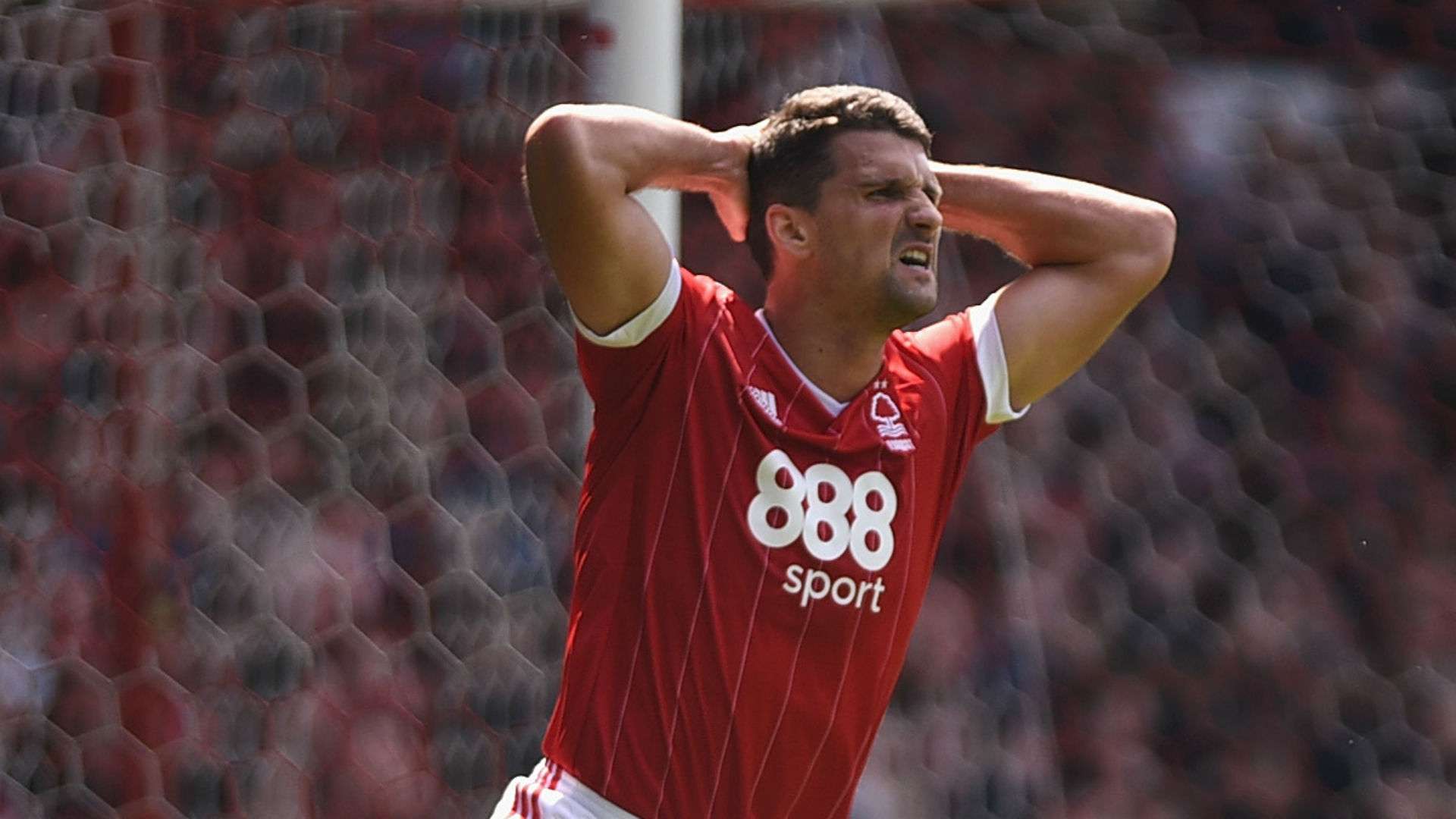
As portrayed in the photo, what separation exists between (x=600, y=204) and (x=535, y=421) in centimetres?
181

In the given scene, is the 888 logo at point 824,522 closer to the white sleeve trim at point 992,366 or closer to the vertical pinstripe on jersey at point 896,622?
the vertical pinstripe on jersey at point 896,622

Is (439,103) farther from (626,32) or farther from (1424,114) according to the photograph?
(1424,114)

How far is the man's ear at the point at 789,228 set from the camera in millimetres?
2055

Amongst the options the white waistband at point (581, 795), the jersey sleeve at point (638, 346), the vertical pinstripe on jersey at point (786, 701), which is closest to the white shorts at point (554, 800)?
the white waistband at point (581, 795)

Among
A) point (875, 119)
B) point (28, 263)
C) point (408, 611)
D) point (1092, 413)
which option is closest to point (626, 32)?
point (875, 119)

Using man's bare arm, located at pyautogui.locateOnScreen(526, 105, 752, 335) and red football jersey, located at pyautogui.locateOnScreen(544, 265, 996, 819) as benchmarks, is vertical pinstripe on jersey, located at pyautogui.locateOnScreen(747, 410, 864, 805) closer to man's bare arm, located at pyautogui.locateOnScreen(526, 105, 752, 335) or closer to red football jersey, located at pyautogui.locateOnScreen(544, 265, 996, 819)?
red football jersey, located at pyautogui.locateOnScreen(544, 265, 996, 819)

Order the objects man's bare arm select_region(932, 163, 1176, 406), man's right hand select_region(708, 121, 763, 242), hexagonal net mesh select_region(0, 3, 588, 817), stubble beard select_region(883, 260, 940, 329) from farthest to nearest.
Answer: hexagonal net mesh select_region(0, 3, 588, 817)
man's bare arm select_region(932, 163, 1176, 406)
man's right hand select_region(708, 121, 763, 242)
stubble beard select_region(883, 260, 940, 329)

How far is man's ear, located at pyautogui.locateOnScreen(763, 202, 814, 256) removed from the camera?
2.05 m

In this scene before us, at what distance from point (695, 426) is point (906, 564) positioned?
0.29 metres

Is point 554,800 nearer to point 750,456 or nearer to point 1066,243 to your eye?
point 750,456

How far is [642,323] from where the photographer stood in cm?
191

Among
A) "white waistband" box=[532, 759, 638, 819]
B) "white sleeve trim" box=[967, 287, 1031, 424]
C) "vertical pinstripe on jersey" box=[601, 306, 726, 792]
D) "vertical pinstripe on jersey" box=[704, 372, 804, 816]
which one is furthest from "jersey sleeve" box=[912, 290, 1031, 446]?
"white waistband" box=[532, 759, 638, 819]

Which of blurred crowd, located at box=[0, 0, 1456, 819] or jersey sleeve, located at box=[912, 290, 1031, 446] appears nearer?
jersey sleeve, located at box=[912, 290, 1031, 446]

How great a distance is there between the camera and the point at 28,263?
3264 millimetres
